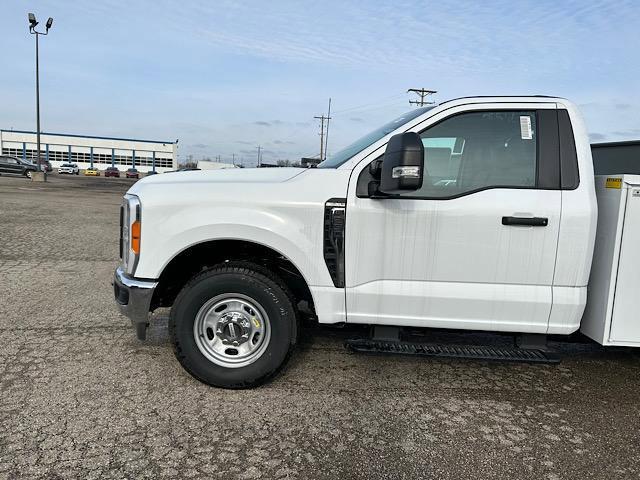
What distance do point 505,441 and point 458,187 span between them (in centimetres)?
159

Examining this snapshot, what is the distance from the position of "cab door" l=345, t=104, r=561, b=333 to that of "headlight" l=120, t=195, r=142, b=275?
1450 millimetres

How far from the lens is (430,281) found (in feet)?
10.7

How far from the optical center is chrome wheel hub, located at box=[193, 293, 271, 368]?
11.2ft

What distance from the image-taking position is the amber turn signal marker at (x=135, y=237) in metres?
3.38

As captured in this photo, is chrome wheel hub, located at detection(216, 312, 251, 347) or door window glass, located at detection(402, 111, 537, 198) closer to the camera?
door window glass, located at detection(402, 111, 537, 198)

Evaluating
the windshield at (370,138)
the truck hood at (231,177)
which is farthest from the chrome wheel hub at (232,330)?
the windshield at (370,138)

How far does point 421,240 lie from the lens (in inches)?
127

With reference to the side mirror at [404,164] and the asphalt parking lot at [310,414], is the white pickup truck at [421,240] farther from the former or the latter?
the asphalt parking lot at [310,414]

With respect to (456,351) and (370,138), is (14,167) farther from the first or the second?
(456,351)

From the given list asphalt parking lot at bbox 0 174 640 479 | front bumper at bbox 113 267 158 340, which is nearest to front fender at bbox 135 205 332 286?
front bumper at bbox 113 267 158 340

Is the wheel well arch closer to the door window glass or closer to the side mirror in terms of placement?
the side mirror

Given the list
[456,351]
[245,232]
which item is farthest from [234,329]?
[456,351]

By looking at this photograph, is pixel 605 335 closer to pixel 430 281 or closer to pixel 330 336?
pixel 430 281

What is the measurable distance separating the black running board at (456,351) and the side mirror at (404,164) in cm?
113
